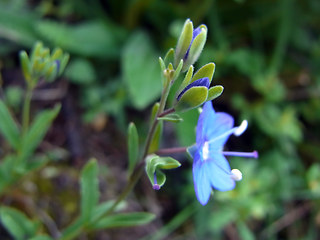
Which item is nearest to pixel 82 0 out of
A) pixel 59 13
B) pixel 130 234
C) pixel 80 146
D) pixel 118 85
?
pixel 59 13

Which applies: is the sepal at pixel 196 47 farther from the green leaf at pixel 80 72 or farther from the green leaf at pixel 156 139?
the green leaf at pixel 80 72

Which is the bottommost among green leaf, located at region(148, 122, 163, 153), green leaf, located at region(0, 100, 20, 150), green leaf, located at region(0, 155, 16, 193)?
green leaf, located at region(0, 155, 16, 193)

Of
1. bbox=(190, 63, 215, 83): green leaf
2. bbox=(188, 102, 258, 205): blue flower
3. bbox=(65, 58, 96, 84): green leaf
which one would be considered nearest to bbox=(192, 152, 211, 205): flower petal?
bbox=(188, 102, 258, 205): blue flower

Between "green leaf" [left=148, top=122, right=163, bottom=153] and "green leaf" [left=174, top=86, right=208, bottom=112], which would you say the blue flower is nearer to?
"green leaf" [left=174, top=86, right=208, bottom=112]

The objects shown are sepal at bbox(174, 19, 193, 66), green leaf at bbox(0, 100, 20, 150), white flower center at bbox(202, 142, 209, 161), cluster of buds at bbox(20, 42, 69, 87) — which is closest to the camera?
sepal at bbox(174, 19, 193, 66)

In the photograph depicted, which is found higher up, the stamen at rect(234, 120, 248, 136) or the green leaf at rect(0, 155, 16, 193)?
the stamen at rect(234, 120, 248, 136)

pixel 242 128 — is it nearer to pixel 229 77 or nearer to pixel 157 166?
pixel 157 166

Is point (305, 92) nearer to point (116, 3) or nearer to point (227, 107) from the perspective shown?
point (227, 107)

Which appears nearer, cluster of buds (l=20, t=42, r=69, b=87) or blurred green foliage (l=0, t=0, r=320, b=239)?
cluster of buds (l=20, t=42, r=69, b=87)

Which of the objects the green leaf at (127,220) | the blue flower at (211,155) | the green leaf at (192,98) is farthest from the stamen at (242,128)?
the green leaf at (127,220)

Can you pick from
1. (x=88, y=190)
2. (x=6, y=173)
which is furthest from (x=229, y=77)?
(x=6, y=173)
